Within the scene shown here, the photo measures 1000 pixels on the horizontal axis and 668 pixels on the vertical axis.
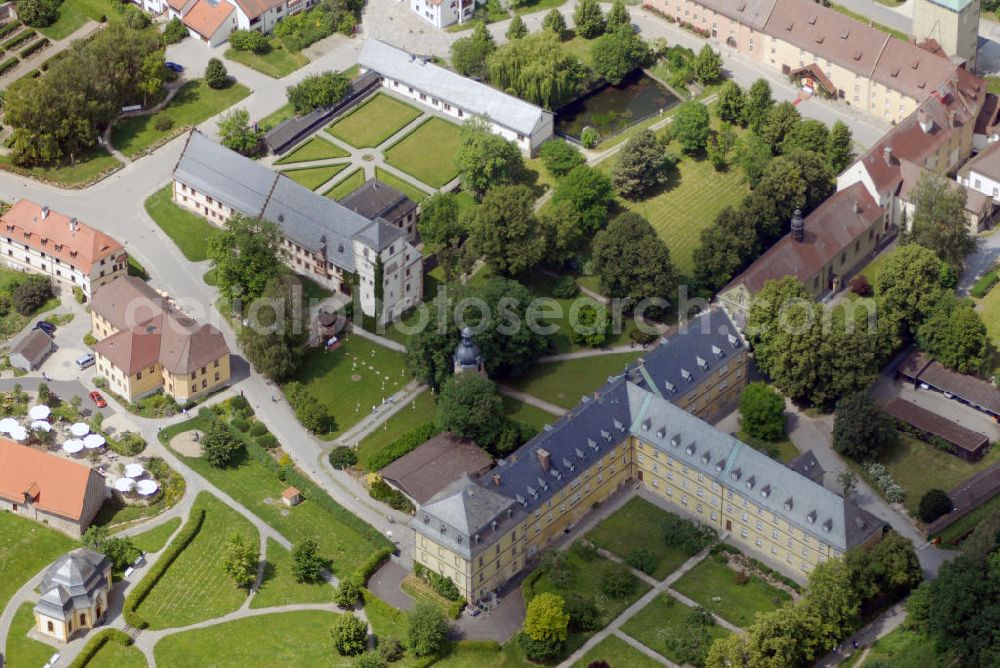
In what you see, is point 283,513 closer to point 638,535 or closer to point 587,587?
point 587,587

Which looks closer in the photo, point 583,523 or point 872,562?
point 872,562

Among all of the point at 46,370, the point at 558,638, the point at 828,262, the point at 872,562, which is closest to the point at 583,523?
the point at 558,638

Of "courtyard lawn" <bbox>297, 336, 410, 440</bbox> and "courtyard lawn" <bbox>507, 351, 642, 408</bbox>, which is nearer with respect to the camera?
"courtyard lawn" <bbox>297, 336, 410, 440</bbox>

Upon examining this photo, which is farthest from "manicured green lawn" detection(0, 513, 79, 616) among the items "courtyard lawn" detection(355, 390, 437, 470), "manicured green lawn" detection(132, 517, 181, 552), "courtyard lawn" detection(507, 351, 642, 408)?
"courtyard lawn" detection(507, 351, 642, 408)

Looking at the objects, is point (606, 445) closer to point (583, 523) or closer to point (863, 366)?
point (583, 523)

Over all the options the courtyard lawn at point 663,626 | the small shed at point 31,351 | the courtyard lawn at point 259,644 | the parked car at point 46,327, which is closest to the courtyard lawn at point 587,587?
the courtyard lawn at point 663,626

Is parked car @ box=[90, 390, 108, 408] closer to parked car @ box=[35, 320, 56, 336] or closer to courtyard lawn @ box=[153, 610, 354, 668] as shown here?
parked car @ box=[35, 320, 56, 336]
